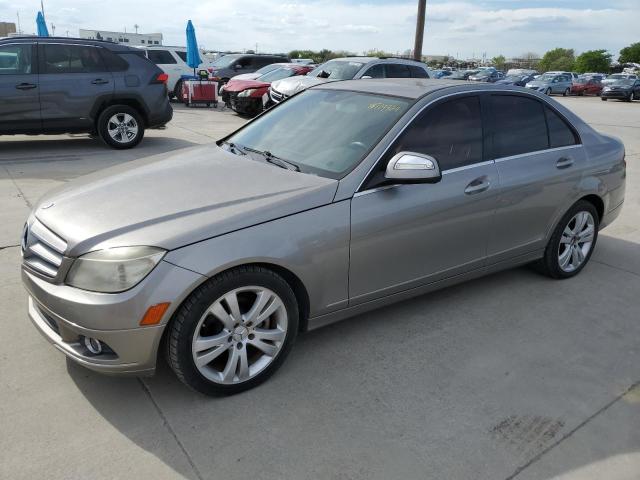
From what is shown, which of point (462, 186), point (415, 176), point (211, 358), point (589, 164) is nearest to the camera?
point (211, 358)

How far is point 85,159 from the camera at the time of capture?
8.66m

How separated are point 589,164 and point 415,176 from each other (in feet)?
6.91

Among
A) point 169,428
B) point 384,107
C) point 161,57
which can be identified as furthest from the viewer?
point 161,57

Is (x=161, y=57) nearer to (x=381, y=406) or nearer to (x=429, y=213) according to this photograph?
(x=429, y=213)

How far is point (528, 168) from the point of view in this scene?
157 inches

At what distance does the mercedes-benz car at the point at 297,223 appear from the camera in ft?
8.50

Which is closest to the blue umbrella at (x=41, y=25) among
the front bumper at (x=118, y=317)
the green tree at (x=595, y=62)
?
the front bumper at (x=118, y=317)

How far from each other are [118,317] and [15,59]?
7606 mm

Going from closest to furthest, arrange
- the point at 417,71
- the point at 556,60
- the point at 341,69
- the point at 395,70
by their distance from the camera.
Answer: the point at 395,70, the point at 341,69, the point at 417,71, the point at 556,60

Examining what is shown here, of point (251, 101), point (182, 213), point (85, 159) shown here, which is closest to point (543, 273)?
point (182, 213)

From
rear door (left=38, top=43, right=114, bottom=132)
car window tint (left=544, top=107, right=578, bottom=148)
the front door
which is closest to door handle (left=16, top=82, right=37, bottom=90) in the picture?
rear door (left=38, top=43, right=114, bottom=132)

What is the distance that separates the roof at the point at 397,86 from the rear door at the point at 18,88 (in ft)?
20.0

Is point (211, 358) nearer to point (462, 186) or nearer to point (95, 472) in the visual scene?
point (95, 472)

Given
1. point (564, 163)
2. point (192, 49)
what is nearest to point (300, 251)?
point (564, 163)
